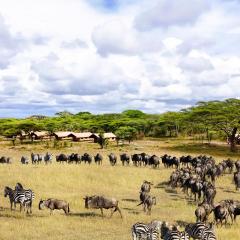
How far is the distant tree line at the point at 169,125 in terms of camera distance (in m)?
89.0

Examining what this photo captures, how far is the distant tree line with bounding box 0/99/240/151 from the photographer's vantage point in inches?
3504

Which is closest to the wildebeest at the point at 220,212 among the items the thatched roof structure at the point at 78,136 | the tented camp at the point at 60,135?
the thatched roof structure at the point at 78,136

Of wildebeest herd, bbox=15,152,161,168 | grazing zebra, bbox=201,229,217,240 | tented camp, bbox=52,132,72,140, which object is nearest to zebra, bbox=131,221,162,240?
grazing zebra, bbox=201,229,217,240

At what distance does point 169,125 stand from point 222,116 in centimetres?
4444

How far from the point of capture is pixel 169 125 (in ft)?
430

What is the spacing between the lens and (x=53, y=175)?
144ft

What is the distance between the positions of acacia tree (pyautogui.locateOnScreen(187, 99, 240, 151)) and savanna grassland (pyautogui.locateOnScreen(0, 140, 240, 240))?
126 feet

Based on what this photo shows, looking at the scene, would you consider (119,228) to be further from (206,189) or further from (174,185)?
(174,185)

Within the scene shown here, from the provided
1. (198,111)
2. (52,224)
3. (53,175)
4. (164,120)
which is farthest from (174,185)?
(164,120)

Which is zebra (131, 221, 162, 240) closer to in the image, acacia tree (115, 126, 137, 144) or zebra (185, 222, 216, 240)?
zebra (185, 222, 216, 240)

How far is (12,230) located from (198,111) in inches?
2808

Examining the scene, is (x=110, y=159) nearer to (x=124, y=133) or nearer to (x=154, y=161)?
(x=154, y=161)

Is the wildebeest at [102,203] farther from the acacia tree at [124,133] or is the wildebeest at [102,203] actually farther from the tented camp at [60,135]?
the tented camp at [60,135]

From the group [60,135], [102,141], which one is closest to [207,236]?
[102,141]
